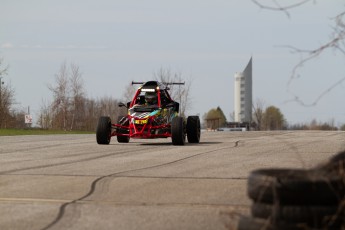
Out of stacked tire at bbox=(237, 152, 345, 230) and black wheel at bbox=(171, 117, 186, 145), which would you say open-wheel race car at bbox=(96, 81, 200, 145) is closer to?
black wheel at bbox=(171, 117, 186, 145)

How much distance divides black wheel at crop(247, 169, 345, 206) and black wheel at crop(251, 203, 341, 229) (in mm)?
48

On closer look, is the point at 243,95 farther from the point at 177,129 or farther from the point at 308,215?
the point at 308,215

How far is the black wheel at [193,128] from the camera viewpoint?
2084 cm

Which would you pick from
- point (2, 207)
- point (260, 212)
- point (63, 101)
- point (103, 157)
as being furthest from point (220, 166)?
point (63, 101)

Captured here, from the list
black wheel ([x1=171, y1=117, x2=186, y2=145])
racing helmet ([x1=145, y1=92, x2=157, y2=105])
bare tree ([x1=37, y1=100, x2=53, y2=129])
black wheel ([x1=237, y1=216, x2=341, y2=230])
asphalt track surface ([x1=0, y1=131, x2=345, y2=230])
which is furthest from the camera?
bare tree ([x1=37, y1=100, x2=53, y2=129])

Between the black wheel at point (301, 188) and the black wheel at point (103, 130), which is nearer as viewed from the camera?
the black wheel at point (301, 188)

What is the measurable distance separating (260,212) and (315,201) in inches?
17.9

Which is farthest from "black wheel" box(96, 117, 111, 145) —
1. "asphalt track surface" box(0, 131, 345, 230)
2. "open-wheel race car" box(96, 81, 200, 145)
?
"asphalt track surface" box(0, 131, 345, 230)

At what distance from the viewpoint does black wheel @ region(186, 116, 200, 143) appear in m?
20.8

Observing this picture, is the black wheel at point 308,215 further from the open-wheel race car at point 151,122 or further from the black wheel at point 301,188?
the open-wheel race car at point 151,122

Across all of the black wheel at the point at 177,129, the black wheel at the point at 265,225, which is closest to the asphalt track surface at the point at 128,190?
the black wheel at the point at 265,225

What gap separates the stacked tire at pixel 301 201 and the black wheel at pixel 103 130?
49.4 ft

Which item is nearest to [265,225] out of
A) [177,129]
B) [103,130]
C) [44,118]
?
[177,129]

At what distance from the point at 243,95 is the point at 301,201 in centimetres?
10494
